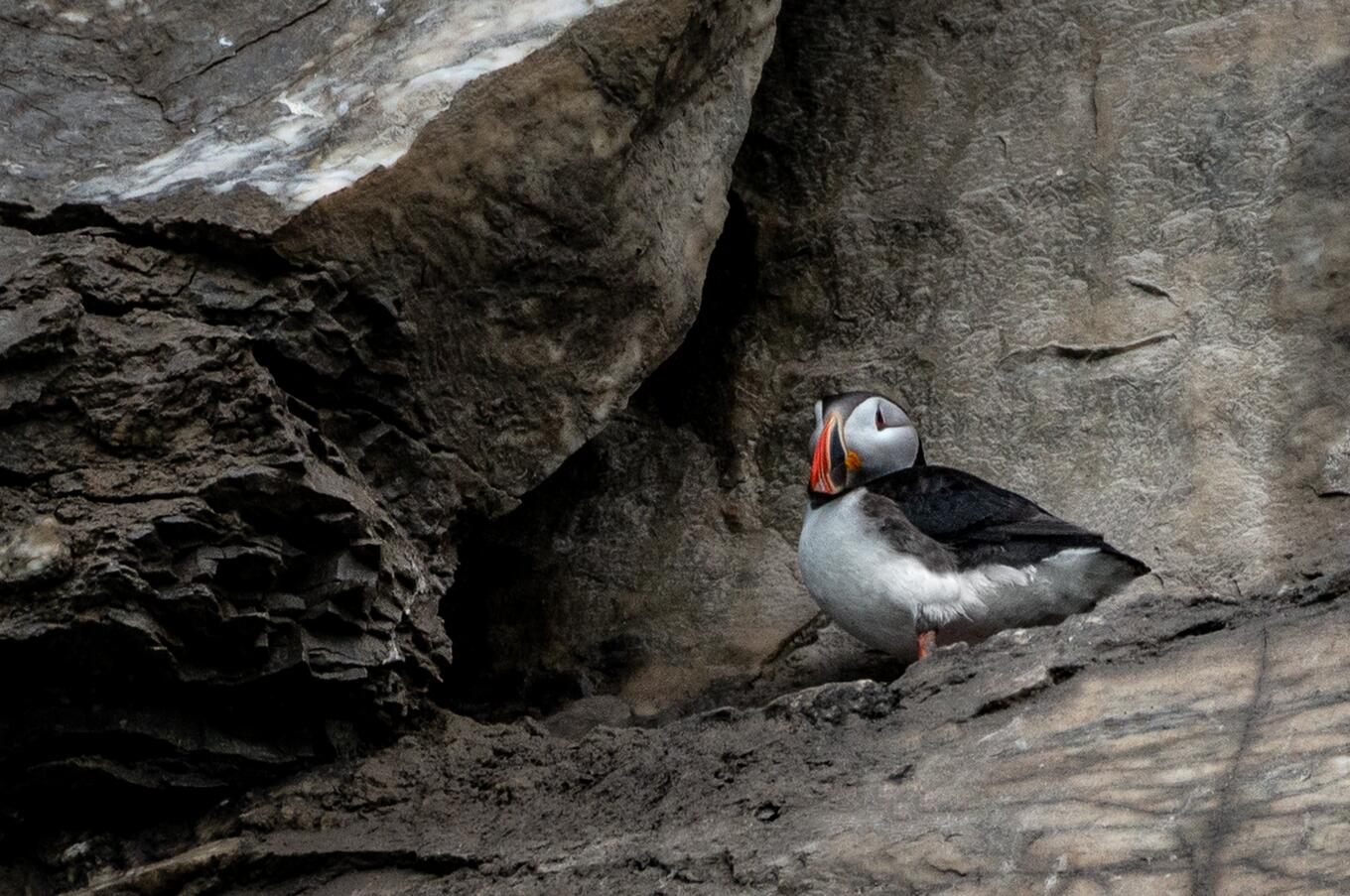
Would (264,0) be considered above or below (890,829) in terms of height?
above

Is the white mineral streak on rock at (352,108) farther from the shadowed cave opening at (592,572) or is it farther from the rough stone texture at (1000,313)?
the rough stone texture at (1000,313)

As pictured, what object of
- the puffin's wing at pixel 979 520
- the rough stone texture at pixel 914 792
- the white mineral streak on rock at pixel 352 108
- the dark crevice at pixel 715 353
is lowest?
the rough stone texture at pixel 914 792

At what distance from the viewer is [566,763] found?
13.3 ft

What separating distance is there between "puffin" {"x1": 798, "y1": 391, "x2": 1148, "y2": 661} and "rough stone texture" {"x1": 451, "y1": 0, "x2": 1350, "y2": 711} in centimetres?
29

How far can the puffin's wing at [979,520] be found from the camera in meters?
4.30

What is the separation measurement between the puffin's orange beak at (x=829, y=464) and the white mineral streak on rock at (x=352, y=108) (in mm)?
1125

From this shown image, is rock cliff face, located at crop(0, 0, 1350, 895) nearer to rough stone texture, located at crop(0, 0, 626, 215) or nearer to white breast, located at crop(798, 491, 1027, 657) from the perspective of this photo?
rough stone texture, located at crop(0, 0, 626, 215)

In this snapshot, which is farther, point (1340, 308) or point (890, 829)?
point (1340, 308)

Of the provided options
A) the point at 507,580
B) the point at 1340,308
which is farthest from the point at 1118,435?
the point at 507,580

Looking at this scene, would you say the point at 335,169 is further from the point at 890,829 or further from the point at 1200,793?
the point at 1200,793

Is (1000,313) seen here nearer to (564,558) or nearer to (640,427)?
(640,427)

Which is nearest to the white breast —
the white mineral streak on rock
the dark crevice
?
the dark crevice

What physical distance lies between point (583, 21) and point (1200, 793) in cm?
225

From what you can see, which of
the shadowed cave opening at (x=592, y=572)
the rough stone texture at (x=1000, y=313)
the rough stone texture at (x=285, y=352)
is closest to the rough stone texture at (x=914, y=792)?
the rough stone texture at (x=285, y=352)
